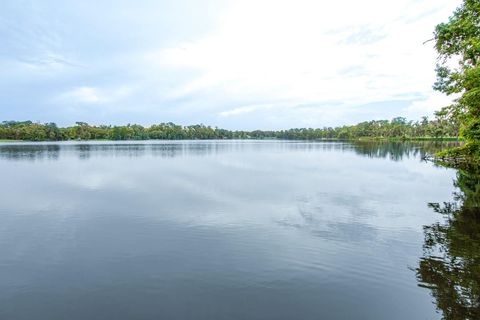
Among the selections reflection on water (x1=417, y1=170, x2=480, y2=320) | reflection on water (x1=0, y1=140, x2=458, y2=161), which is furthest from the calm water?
reflection on water (x1=0, y1=140, x2=458, y2=161)

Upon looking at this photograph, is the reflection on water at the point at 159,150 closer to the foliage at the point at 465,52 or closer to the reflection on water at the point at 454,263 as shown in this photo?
the foliage at the point at 465,52

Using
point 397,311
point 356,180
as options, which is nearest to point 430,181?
point 356,180

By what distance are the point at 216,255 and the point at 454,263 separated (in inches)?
320

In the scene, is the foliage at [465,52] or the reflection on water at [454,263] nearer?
the reflection on water at [454,263]

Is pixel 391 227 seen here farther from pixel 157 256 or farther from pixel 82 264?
pixel 82 264

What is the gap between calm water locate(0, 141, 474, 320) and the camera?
8.95 m

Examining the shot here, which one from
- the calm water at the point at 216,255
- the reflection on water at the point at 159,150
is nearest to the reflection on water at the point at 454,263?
the calm water at the point at 216,255

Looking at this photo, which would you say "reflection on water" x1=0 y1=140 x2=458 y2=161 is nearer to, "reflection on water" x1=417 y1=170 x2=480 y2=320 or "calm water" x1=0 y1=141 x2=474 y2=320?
"calm water" x1=0 y1=141 x2=474 y2=320

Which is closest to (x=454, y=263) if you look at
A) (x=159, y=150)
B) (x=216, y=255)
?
(x=216, y=255)

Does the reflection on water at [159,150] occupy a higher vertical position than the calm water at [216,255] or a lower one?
higher

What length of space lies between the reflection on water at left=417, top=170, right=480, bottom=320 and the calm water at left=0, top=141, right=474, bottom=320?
29 centimetres

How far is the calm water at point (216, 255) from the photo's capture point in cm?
895

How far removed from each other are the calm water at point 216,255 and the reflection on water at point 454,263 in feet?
0.94

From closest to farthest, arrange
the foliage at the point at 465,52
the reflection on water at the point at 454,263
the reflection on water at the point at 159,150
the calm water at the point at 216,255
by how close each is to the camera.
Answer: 1. the reflection on water at the point at 454,263
2. the calm water at the point at 216,255
3. the foliage at the point at 465,52
4. the reflection on water at the point at 159,150
